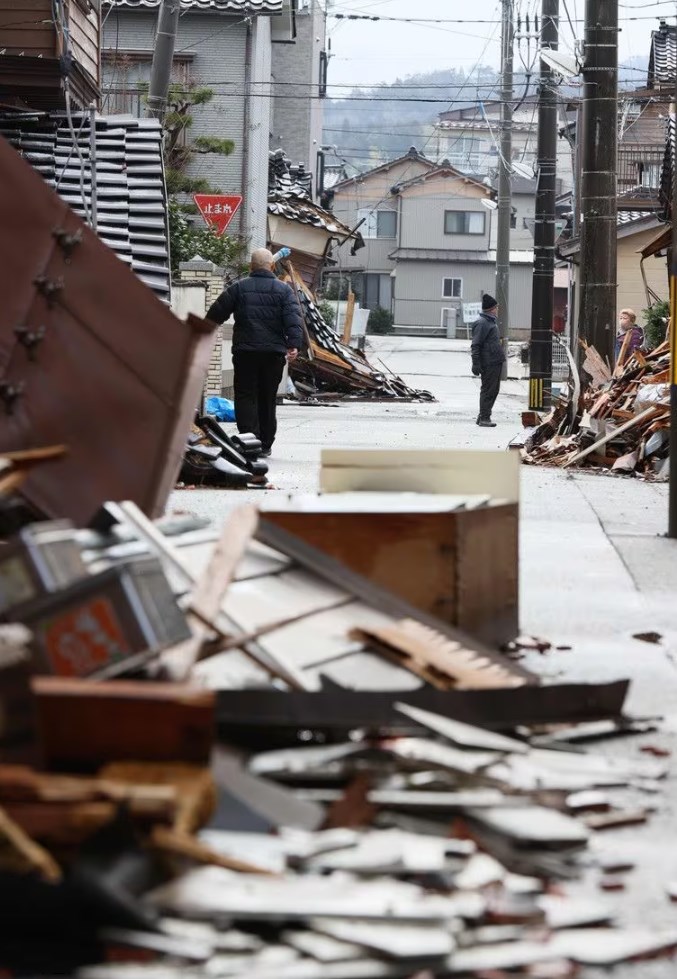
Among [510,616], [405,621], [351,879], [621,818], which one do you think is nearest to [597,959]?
[351,879]

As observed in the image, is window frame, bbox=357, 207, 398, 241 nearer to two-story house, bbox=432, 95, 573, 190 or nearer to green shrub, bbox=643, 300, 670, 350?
two-story house, bbox=432, 95, 573, 190

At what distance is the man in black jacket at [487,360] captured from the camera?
24.5 metres

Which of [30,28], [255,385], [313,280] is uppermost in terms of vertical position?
[30,28]

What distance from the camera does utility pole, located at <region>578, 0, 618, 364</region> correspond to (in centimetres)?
1959

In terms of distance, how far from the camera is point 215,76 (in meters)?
38.5

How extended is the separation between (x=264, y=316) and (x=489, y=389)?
8894mm

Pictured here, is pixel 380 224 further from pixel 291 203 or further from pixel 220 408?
pixel 220 408

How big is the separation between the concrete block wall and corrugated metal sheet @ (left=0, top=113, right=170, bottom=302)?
36.9ft

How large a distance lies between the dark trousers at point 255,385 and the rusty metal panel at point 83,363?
26.3 ft

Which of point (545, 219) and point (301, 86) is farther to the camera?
point (301, 86)

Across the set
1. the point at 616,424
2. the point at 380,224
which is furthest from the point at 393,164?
the point at 616,424

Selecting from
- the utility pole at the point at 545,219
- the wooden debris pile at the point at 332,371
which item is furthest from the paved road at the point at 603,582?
the wooden debris pile at the point at 332,371

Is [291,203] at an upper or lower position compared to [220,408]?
upper

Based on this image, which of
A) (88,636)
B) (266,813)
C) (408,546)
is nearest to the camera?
(266,813)
